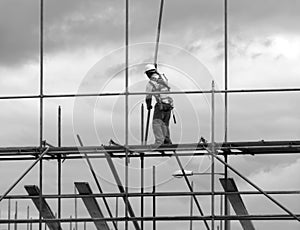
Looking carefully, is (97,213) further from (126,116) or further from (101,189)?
(126,116)

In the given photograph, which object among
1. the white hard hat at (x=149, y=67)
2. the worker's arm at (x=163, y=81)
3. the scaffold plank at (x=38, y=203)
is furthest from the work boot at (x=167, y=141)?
the scaffold plank at (x=38, y=203)

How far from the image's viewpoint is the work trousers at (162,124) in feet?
63.6

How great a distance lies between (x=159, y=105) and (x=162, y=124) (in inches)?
11.3

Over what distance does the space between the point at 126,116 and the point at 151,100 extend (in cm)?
43

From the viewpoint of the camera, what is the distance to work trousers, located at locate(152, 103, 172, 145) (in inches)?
763

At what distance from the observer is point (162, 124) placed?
19438 millimetres

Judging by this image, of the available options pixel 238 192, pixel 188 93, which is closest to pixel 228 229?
pixel 238 192

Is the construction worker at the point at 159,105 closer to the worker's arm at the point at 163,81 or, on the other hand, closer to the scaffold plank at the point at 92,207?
the worker's arm at the point at 163,81

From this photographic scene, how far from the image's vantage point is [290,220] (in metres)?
19.0

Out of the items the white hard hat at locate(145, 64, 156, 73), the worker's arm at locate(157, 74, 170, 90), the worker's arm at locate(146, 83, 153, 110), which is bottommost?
the worker's arm at locate(146, 83, 153, 110)

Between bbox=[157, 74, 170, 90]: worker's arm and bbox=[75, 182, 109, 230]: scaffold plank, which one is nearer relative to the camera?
bbox=[157, 74, 170, 90]: worker's arm

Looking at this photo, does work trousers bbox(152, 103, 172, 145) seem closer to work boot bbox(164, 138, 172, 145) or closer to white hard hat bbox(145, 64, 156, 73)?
work boot bbox(164, 138, 172, 145)

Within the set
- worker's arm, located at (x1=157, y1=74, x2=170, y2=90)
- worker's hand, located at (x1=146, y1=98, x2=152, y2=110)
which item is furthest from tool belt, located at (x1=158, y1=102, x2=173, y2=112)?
worker's arm, located at (x1=157, y1=74, x2=170, y2=90)

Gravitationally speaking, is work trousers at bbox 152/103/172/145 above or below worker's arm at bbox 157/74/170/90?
below
